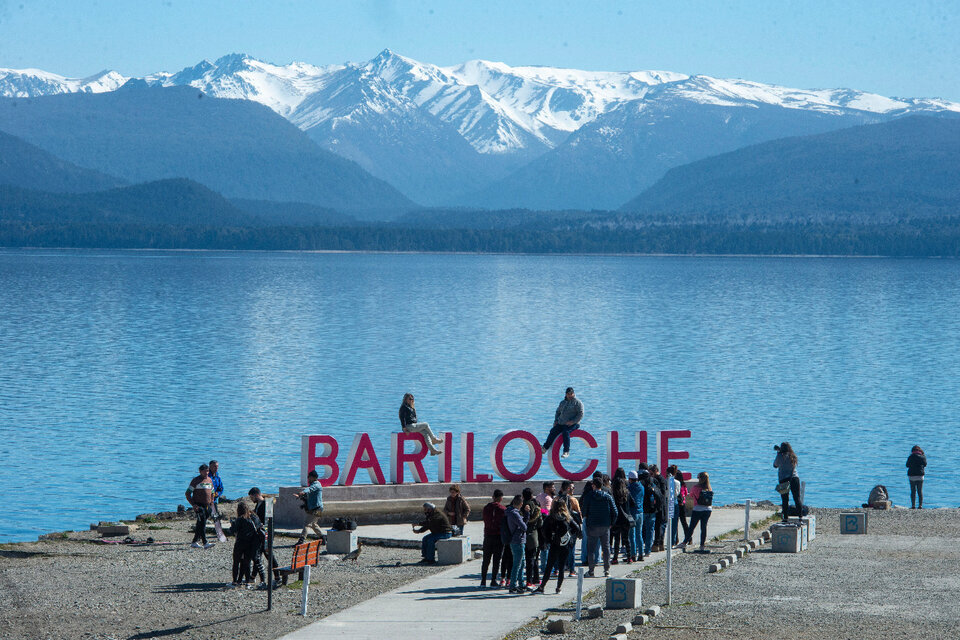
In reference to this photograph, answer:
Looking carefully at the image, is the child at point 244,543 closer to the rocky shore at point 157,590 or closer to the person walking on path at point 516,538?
the rocky shore at point 157,590

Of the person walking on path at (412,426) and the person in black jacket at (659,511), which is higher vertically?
the person walking on path at (412,426)

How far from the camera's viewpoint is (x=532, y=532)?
86.2 ft

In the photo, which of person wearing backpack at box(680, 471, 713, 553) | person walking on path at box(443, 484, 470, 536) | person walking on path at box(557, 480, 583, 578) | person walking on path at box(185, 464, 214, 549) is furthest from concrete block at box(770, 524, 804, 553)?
person walking on path at box(185, 464, 214, 549)

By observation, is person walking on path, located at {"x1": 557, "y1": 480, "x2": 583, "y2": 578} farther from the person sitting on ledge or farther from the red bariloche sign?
the red bariloche sign

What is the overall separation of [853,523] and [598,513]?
1194cm

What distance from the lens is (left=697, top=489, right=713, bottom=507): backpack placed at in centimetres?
3133

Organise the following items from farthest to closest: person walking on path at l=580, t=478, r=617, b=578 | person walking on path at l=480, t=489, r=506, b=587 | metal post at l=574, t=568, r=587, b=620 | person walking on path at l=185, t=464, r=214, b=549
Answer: person walking on path at l=185, t=464, r=214, b=549, person walking on path at l=580, t=478, r=617, b=578, person walking on path at l=480, t=489, r=506, b=587, metal post at l=574, t=568, r=587, b=620

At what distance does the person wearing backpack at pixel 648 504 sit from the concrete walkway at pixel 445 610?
1.38 m

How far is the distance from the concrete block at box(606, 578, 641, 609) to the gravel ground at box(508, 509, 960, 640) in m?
0.28

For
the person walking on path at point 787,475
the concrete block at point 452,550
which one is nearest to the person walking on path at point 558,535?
the concrete block at point 452,550

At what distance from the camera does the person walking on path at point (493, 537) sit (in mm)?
26344

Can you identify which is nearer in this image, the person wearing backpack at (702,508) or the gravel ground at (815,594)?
the gravel ground at (815,594)

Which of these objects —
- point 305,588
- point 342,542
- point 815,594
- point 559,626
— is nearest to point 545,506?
point 559,626

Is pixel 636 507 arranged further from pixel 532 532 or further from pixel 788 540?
pixel 788 540
